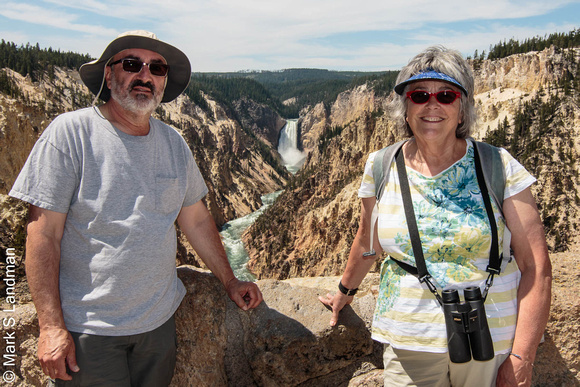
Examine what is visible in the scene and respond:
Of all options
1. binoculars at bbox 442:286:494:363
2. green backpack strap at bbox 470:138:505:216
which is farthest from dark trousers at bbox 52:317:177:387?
green backpack strap at bbox 470:138:505:216

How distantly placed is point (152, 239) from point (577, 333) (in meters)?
3.52

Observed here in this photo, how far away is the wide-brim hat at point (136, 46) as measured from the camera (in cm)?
294

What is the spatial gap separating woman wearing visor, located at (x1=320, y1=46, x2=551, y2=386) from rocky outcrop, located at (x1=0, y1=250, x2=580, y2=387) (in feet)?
3.48

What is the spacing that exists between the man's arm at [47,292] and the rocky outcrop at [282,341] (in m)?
0.93

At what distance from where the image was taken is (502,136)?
4262cm

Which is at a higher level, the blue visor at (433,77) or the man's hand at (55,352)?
the blue visor at (433,77)

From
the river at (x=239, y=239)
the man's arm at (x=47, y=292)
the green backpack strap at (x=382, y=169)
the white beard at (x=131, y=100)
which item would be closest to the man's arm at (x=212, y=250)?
the white beard at (x=131, y=100)

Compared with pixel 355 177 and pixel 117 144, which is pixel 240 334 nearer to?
pixel 117 144

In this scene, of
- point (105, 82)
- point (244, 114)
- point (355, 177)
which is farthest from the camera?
point (244, 114)

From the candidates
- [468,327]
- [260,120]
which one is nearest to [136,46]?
[468,327]

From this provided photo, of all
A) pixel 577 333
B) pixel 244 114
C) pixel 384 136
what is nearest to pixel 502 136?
pixel 384 136

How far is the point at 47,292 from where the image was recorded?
238cm

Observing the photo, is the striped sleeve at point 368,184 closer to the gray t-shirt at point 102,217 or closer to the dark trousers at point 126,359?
the gray t-shirt at point 102,217

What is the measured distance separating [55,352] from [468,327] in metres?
2.40
